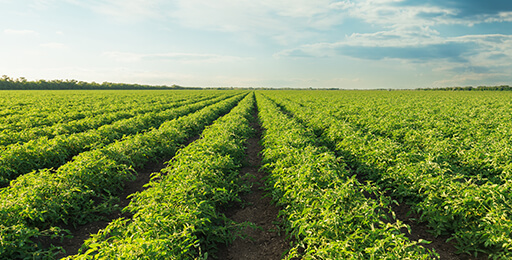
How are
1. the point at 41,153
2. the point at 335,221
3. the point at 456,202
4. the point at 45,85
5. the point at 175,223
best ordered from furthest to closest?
the point at 45,85 < the point at 41,153 < the point at 456,202 < the point at 175,223 < the point at 335,221

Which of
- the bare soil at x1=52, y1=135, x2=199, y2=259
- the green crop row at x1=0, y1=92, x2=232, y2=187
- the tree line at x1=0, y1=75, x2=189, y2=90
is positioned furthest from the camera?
the tree line at x1=0, y1=75, x2=189, y2=90

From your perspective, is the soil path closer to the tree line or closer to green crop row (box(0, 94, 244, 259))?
green crop row (box(0, 94, 244, 259))

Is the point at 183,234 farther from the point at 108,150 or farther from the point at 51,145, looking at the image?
the point at 51,145

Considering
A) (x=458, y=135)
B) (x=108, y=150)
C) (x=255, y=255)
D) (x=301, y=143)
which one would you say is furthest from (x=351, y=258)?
(x=458, y=135)

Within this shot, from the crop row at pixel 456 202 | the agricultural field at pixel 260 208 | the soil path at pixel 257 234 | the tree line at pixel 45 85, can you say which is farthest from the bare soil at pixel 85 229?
the tree line at pixel 45 85

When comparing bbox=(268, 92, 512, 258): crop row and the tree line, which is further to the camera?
the tree line

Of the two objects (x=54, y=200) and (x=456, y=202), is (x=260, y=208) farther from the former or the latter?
(x=54, y=200)

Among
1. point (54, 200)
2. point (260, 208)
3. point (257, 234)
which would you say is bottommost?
point (257, 234)

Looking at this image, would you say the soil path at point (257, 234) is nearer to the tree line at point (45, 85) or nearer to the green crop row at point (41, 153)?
the green crop row at point (41, 153)

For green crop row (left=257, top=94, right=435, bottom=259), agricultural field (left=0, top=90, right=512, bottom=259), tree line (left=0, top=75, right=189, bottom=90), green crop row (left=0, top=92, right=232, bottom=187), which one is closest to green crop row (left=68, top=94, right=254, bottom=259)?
agricultural field (left=0, top=90, right=512, bottom=259)

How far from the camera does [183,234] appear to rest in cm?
364

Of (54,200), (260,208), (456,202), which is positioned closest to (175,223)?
(260,208)

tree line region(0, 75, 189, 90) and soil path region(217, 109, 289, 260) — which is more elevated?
tree line region(0, 75, 189, 90)

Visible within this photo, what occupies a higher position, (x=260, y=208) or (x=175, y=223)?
(x=175, y=223)
